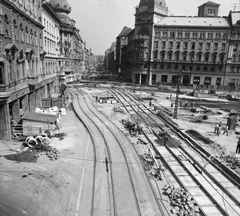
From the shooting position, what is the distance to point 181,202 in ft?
36.1

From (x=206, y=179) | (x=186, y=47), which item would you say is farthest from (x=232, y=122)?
(x=186, y=47)

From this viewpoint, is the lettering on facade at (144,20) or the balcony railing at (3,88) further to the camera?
the lettering on facade at (144,20)

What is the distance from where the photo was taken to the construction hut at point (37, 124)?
19.5 metres

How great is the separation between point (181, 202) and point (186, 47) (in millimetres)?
66738

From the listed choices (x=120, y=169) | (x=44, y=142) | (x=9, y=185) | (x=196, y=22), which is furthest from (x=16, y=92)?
(x=196, y=22)

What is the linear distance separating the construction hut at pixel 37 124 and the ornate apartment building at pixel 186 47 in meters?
55.6

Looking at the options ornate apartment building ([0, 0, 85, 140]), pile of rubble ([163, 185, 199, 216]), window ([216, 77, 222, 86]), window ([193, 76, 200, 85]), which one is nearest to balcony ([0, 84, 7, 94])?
ornate apartment building ([0, 0, 85, 140])

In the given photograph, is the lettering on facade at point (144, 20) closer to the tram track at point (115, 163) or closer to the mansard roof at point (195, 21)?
the mansard roof at point (195, 21)

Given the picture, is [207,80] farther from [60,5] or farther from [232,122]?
[60,5]

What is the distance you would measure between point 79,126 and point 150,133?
8.27m

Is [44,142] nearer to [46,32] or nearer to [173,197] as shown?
[173,197]

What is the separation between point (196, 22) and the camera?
226ft

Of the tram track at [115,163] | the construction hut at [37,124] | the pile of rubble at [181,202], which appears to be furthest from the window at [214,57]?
the pile of rubble at [181,202]

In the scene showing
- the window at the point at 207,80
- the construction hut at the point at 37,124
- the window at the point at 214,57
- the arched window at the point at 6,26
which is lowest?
the construction hut at the point at 37,124
